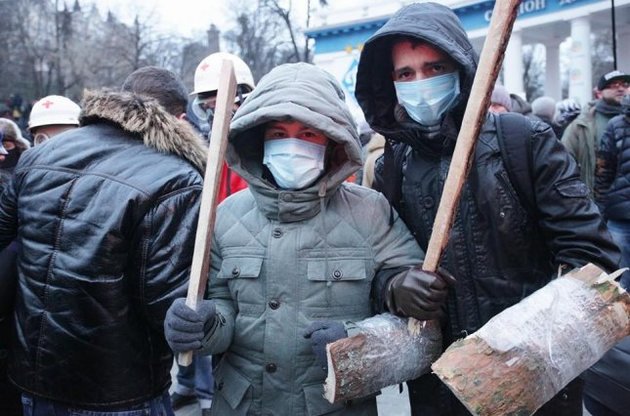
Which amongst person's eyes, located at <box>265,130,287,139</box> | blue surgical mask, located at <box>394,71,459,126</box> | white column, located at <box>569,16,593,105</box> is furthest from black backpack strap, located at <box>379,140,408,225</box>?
white column, located at <box>569,16,593,105</box>

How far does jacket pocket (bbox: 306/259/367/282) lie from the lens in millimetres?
2000

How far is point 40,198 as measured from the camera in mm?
2217

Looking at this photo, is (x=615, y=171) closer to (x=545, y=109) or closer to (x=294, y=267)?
(x=545, y=109)

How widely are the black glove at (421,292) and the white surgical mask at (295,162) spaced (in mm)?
509

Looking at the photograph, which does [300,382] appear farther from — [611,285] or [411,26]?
[411,26]

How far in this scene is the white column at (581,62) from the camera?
18420 mm

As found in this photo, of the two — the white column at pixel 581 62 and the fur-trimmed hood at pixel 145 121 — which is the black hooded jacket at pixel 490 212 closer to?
the fur-trimmed hood at pixel 145 121

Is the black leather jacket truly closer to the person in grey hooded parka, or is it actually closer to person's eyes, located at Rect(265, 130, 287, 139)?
the person in grey hooded parka

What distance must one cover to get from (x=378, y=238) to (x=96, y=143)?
1.08m

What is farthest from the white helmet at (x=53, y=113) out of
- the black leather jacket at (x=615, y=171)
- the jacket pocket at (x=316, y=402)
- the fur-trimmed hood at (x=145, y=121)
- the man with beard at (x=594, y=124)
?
the man with beard at (x=594, y=124)

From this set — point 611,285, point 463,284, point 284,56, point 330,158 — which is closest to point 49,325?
point 330,158

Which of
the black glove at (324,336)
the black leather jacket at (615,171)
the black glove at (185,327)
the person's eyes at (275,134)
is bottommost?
the black leather jacket at (615,171)

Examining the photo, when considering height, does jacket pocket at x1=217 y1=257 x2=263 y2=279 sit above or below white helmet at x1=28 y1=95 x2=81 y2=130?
below

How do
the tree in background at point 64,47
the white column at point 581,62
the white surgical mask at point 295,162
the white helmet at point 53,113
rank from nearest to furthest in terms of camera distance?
1. the white surgical mask at point 295,162
2. the white helmet at point 53,113
3. the white column at point 581,62
4. the tree in background at point 64,47
